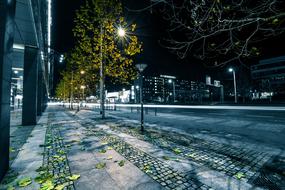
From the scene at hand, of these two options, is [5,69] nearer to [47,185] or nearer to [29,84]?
[47,185]

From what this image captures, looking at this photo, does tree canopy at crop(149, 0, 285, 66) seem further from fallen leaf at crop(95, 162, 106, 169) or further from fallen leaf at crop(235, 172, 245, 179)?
fallen leaf at crop(95, 162, 106, 169)

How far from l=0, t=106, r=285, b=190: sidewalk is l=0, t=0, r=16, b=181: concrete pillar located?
59cm

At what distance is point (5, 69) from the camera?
3082 millimetres

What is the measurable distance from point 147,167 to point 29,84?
10103mm

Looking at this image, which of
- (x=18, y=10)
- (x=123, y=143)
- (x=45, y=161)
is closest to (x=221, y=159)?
(x=123, y=143)

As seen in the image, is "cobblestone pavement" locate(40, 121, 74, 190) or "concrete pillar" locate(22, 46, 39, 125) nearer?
"cobblestone pavement" locate(40, 121, 74, 190)

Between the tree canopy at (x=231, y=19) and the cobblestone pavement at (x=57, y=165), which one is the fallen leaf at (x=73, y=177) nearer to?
the cobblestone pavement at (x=57, y=165)

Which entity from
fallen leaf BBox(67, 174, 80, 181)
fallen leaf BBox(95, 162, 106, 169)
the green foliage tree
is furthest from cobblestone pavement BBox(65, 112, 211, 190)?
the green foliage tree

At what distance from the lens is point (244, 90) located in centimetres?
4181

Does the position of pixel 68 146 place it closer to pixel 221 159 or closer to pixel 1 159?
pixel 1 159

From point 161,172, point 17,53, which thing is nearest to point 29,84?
point 17,53

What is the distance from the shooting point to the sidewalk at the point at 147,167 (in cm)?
294

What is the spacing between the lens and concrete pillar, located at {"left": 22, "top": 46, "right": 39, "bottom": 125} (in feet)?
32.2

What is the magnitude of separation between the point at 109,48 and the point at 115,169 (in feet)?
35.7
